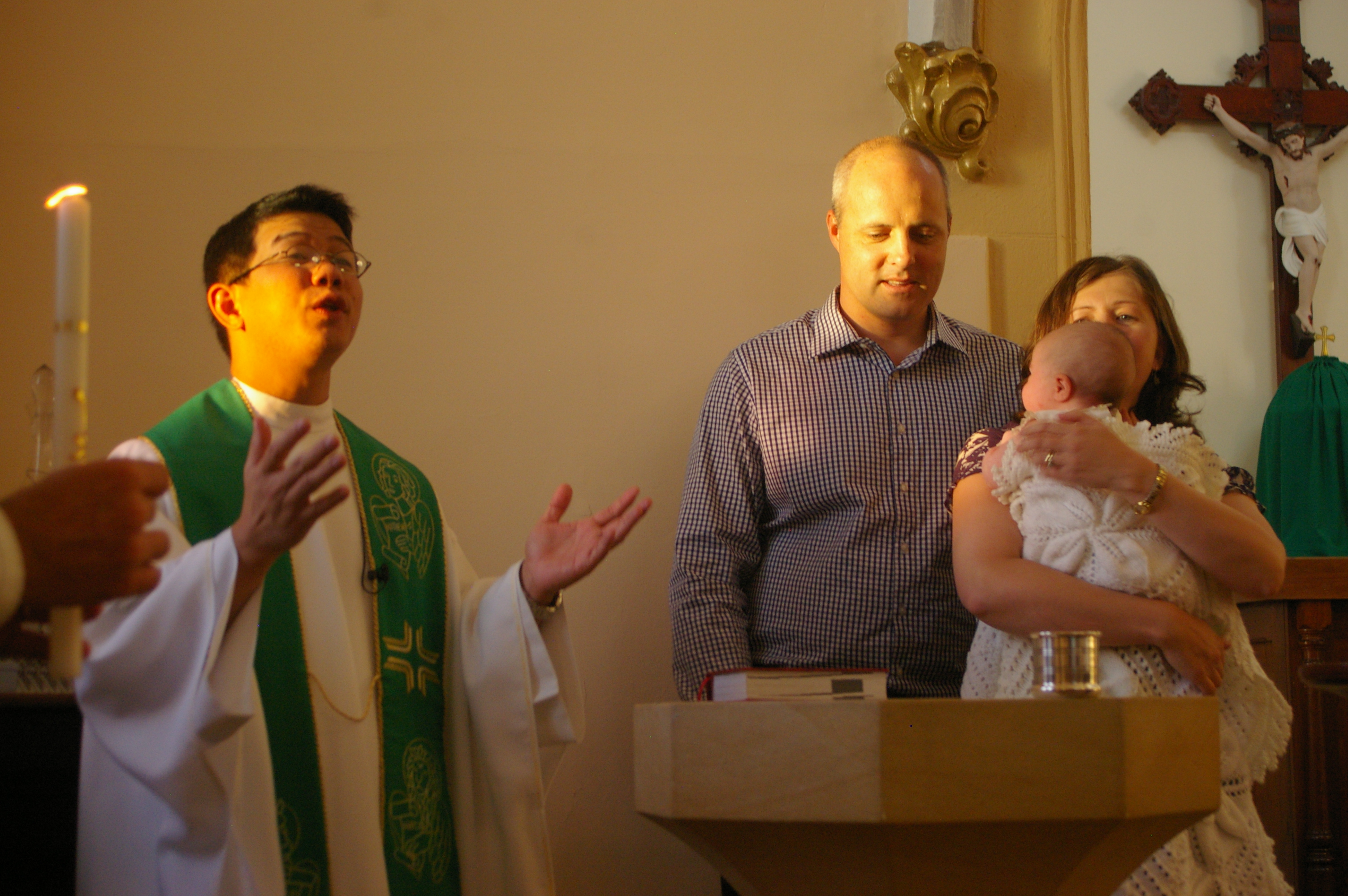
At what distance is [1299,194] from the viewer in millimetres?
4672

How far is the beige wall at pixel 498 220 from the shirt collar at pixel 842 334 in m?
0.39

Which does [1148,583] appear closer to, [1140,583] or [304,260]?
[1140,583]

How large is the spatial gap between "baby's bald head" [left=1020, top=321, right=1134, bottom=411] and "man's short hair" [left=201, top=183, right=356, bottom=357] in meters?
1.53

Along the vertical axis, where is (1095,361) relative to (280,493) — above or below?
above

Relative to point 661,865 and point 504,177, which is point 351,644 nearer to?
point 661,865

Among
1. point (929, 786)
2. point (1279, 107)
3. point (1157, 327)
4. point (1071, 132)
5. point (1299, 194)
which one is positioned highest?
point (1279, 107)

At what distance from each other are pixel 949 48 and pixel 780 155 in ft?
1.85

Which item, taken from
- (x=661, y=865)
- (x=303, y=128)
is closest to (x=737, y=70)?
(x=303, y=128)

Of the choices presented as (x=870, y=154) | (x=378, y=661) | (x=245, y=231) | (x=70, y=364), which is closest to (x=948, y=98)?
(x=870, y=154)

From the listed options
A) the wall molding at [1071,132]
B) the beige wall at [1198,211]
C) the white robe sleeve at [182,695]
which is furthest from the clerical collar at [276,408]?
the beige wall at [1198,211]

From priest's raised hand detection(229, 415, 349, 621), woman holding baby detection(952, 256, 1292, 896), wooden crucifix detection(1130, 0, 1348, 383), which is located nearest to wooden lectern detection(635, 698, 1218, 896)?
woman holding baby detection(952, 256, 1292, 896)

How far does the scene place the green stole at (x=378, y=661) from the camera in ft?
7.30

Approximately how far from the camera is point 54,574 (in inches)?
52.1

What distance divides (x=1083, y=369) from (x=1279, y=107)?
304cm
